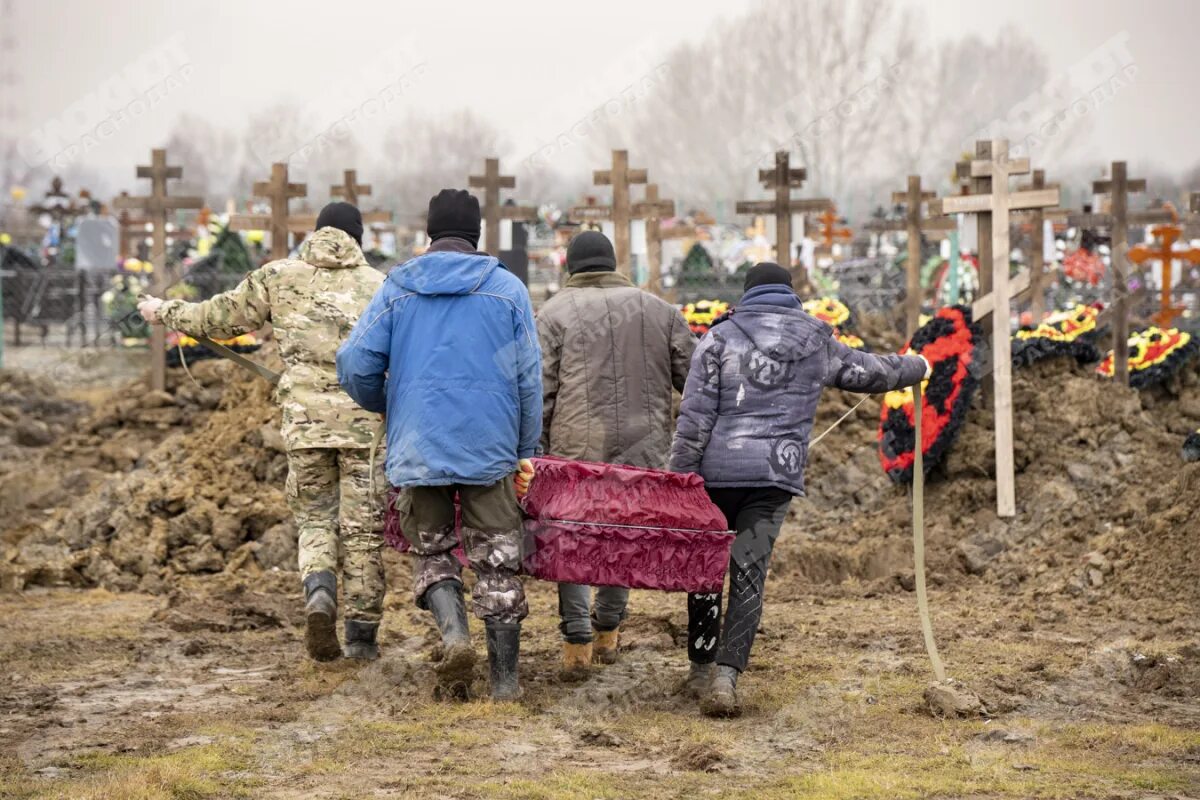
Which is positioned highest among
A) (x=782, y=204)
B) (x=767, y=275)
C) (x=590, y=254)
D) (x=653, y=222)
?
(x=782, y=204)

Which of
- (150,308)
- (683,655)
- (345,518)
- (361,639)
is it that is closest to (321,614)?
(361,639)

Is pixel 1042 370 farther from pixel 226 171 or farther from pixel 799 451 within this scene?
pixel 226 171

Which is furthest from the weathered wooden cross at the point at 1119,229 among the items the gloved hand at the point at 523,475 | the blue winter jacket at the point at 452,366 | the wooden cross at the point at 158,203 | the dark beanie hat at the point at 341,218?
the wooden cross at the point at 158,203

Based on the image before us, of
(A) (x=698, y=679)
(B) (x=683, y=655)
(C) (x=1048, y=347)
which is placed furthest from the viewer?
(C) (x=1048, y=347)

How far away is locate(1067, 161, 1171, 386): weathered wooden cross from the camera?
13.5m

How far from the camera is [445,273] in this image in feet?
21.2

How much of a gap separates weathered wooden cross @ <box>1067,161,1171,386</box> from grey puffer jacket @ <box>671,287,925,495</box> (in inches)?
267

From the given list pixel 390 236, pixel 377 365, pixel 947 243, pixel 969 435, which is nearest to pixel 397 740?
pixel 377 365

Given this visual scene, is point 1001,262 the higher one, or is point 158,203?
point 158,203

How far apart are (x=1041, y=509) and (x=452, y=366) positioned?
5516 mm

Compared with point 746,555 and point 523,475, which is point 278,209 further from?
point 746,555

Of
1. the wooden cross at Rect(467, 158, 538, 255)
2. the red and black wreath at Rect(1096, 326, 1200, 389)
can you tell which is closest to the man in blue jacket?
the red and black wreath at Rect(1096, 326, 1200, 389)

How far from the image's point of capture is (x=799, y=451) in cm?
658

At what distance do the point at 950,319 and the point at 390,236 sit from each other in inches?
1013
